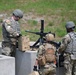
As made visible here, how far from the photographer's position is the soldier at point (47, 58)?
8.97 m

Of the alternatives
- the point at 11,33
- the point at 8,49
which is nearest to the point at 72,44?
the point at 11,33

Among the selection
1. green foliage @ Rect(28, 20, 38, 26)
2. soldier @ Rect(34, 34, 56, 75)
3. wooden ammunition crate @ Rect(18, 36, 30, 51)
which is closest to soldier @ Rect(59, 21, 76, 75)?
soldier @ Rect(34, 34, 56, 75)

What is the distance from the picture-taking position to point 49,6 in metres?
22.3

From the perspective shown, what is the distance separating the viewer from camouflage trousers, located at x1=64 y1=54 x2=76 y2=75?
9.53 metres

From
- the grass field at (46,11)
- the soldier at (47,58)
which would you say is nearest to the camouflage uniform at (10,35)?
the soldier at (47,58)

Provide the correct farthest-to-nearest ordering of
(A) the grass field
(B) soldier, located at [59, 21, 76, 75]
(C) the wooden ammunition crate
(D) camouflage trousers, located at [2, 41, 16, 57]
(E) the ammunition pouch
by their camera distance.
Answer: (A) the grass field < (D) camouflage trousers, located at [2, 41, 16, 57] < (C) the wooden ammunition crate < (B) soldier, located at [59, 21, 76, 75] < (E) the ammunition pouch

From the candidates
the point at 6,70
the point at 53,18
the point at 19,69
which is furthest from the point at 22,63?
the point at 53,18

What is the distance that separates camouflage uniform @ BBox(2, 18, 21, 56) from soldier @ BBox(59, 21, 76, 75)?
4.45ft

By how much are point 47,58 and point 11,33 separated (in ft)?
5.04

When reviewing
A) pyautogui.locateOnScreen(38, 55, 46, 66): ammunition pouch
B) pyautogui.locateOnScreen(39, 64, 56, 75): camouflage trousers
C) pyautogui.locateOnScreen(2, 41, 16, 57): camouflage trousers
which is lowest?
pyautogui.locateOnScreen(39, 64, 56, 75): camouflage trousers

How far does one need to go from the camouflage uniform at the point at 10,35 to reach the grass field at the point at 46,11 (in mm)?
8402

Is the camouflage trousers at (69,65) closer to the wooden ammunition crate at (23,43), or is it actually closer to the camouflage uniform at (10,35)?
the wooden ammunition crate at (23,43)

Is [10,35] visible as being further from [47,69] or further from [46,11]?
[46,11]

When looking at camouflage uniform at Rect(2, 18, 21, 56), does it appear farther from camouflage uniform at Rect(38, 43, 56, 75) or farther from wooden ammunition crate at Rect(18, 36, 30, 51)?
camouflage uniform at Rect(38, 43, 56, 75)
